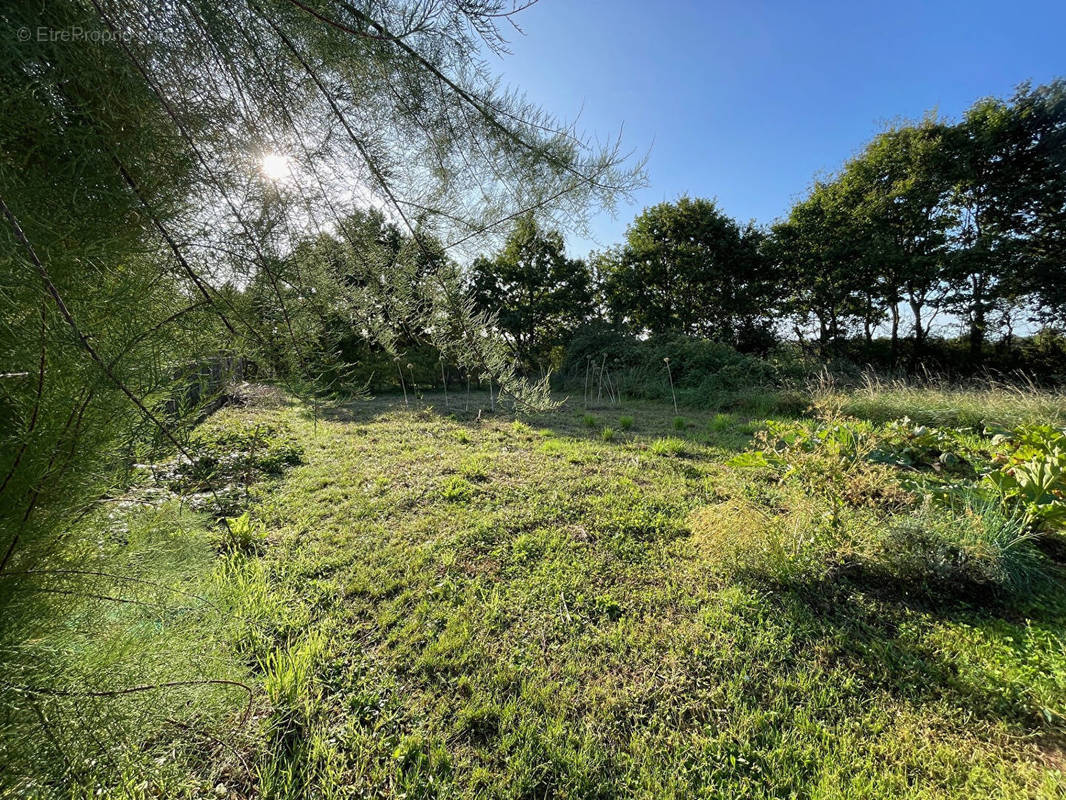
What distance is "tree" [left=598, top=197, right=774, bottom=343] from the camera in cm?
1242

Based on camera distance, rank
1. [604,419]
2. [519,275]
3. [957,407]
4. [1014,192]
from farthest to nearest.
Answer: [1014,192]
[604,419]
[957,407]
[519,275]

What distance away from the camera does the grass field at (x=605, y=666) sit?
1279 mm

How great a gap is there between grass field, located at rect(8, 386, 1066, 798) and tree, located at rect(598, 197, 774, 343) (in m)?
10.9

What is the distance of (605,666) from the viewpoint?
5.70ft

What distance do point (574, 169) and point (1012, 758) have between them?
8.44 ft

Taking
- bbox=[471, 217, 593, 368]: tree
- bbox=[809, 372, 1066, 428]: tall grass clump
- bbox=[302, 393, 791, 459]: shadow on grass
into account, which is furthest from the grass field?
bbox=[809, 372, 1066, 428]: tall grass clump

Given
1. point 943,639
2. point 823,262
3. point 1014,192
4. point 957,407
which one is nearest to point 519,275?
point 943,639

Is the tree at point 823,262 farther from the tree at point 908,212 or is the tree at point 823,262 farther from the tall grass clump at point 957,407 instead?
the tall grass clump at point 957,407

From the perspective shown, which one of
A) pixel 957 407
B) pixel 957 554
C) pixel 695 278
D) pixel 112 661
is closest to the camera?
pixel 112 661

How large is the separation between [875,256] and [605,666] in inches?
520

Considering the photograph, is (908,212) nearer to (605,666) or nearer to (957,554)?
(957,554)

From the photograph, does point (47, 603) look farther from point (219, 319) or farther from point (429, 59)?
point (429, 59)

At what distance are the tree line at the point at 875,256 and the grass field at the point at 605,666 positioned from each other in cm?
442

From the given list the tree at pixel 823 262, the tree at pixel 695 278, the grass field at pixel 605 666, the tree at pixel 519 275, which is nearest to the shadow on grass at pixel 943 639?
the grass field at pixel 605 666
